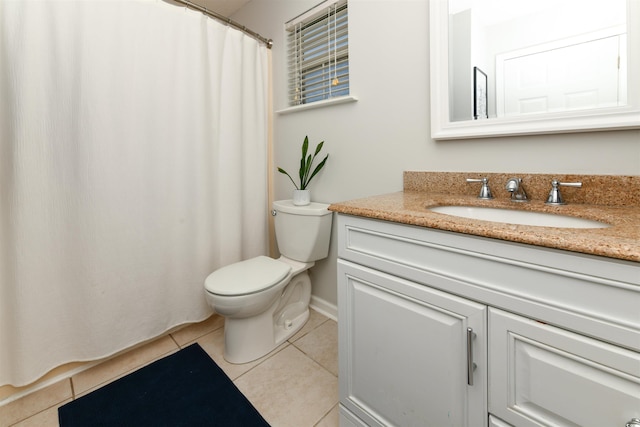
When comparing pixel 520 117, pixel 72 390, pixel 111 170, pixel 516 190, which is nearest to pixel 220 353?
pixel 72 390

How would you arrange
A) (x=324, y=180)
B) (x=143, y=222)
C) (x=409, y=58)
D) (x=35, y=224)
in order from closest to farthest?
(x=35, y=224) → (x=409, y=58) → (x=143, y=222) → (x=324, y=180)

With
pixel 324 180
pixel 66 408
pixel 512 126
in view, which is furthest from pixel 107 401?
pixel 512 126

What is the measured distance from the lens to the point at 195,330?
175cm

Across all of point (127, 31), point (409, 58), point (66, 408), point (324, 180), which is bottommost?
point (66, 408)

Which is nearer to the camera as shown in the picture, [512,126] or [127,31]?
[512,126]

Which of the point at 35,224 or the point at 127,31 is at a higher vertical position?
the point at 127,31

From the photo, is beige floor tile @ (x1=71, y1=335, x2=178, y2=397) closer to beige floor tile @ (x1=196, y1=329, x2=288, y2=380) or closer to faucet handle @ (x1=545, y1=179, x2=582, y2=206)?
beige floor tile @ (x1=196, y1=329, x2=288, y2=380)

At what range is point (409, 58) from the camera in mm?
1319

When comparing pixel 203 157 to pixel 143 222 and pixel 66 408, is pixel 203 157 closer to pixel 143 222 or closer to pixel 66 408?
pixel 143 222

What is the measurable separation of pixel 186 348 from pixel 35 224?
90 centimetres

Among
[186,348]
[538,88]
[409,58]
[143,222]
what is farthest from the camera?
[186,348]

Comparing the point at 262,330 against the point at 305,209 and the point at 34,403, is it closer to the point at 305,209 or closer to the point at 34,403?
the point at 305,209

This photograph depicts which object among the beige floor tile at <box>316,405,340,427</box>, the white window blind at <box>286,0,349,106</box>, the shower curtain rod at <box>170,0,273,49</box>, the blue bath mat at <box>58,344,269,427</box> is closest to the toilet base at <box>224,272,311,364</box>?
the blue bath mat at <box>58,344,269,427</box>

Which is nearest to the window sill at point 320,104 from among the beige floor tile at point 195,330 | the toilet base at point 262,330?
the toilet base at point 262,330
